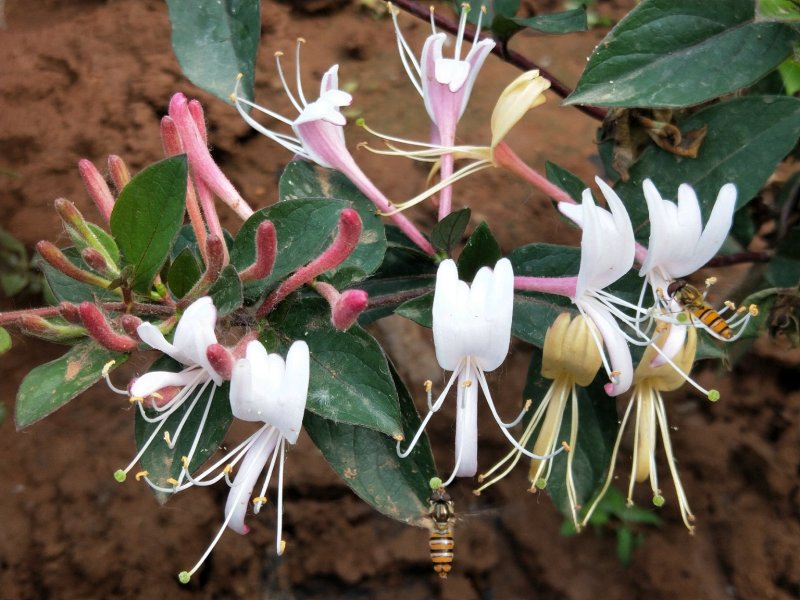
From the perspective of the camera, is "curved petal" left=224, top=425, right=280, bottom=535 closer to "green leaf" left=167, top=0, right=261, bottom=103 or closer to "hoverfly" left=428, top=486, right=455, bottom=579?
"hoverfly" left=428, top=486, right=455, bottom=579

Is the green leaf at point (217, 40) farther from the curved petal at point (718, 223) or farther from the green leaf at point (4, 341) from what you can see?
the curved petal at point (718, 223)

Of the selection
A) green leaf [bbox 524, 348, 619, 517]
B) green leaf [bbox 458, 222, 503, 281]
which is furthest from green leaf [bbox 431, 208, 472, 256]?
green leaf [bbox 524, 348, 619, 517]

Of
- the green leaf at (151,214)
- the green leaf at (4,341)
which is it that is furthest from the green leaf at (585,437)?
the green leaf at (4,341)

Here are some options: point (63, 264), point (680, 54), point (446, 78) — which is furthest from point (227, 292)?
point (680, 54)

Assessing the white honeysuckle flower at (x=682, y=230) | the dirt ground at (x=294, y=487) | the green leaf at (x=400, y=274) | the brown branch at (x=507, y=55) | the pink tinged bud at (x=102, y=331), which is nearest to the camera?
the pink tinged bud at (x=102, y=331)

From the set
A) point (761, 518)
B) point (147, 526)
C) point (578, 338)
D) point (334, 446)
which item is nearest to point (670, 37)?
point (578, 338)

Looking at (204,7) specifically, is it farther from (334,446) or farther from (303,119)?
(334,446)

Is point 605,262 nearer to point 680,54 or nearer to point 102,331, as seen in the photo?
point 680,54
